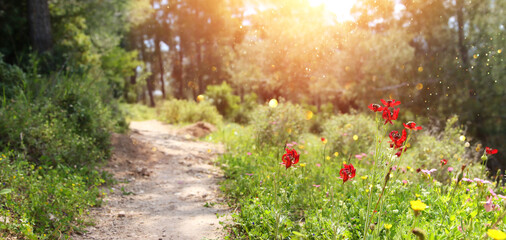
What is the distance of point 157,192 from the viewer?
4.68m

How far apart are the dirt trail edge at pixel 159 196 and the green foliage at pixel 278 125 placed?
1156 mm

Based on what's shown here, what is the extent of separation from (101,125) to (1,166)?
101 inches

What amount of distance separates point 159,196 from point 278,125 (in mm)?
3332

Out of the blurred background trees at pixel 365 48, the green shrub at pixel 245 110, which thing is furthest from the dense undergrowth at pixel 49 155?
the green shrub at pixel 245 110

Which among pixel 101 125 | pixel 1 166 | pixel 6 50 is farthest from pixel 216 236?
pixel 6 50

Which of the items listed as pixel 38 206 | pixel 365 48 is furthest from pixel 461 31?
pixel 38 206

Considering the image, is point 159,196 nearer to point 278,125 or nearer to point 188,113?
point 278,125

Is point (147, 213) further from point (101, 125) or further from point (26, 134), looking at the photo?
point (101, 125)

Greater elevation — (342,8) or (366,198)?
(342,8)

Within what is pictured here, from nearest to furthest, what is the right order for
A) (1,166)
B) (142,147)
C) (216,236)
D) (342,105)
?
(216,236) < (1,166) < (142,147) < (342,105)

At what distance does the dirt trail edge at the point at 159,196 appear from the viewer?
325cm

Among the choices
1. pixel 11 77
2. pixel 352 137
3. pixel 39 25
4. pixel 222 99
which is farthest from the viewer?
pixel 222 99

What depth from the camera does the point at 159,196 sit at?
4492 mm

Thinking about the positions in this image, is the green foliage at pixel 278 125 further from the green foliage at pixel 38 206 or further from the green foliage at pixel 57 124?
the green foliage at pixel 38 206
